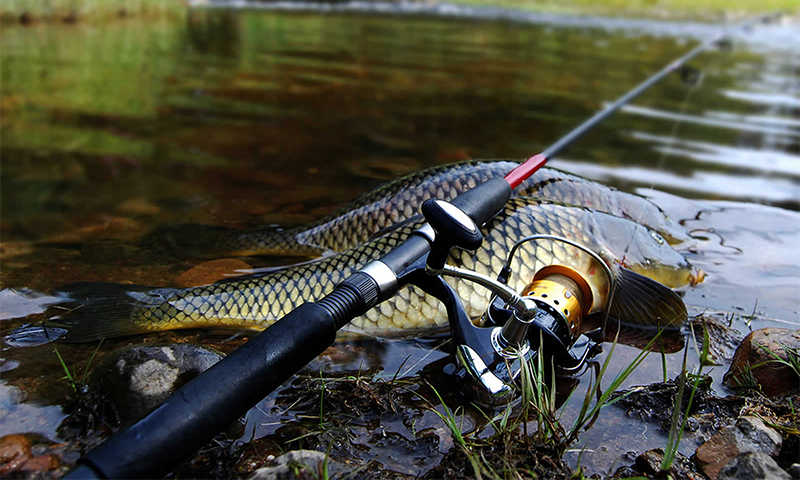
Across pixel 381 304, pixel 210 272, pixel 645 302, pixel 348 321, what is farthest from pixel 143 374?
pixel 645 302

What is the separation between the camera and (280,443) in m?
1.74

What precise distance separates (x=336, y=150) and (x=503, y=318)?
11.1 feet

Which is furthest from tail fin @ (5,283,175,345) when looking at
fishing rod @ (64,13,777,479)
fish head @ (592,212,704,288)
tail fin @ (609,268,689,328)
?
fish head @ (592,212,704,288)

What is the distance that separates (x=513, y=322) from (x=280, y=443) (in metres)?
0.74

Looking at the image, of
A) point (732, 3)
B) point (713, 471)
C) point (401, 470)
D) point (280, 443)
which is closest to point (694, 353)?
point (713, 471)

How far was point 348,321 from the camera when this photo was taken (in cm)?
167

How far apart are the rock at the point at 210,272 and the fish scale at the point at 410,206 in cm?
16

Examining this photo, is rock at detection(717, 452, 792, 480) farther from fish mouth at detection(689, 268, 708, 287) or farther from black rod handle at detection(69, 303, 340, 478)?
fish mouth at detection(689, 268, 708, 287)

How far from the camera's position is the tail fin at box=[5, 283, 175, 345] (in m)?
2.16

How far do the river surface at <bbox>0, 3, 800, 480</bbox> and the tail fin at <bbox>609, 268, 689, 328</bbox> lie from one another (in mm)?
151

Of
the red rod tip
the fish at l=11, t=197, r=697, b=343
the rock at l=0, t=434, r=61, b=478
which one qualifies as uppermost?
the red rod tip

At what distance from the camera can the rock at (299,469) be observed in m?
1.41

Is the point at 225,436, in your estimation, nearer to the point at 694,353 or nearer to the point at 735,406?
the point at 735,406

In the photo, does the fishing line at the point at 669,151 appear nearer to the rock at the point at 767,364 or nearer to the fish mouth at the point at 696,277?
the fish mouth at the point at 696,277
